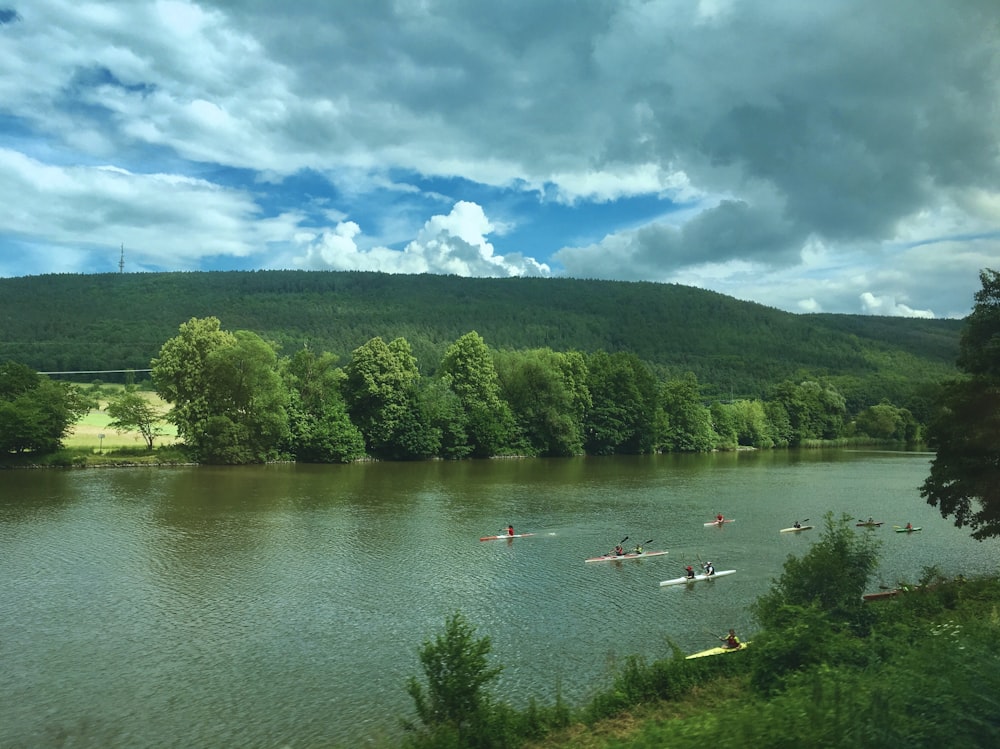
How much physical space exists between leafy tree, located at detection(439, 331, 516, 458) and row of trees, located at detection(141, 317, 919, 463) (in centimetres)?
14

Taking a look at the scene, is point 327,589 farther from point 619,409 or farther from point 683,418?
point 683,418

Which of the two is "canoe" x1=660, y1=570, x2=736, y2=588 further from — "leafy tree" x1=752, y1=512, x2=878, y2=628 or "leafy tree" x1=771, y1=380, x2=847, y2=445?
"leafy tree" x1=771, y1=380, x2=847, y2=445

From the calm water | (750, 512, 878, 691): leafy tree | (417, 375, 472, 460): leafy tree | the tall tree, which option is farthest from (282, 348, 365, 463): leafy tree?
(750, 512, 878, 691): leafy tree

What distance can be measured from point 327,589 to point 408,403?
180ft

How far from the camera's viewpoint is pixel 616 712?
15.6 m

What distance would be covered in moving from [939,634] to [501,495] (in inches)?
1650

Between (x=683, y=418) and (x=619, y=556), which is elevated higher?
(x=683, y=418)

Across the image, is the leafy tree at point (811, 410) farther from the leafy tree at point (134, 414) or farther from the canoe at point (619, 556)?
the canoe at point (619, 556)

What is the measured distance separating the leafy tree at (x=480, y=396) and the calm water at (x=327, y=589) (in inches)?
1075

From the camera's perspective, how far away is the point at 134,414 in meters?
75.0

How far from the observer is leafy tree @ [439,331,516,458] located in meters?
87.7

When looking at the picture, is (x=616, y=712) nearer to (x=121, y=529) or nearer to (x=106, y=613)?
(x=106, y=613)

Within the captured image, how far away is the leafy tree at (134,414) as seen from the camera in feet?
245

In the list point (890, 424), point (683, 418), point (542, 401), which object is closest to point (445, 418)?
point (542, 401)
